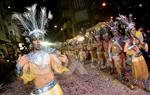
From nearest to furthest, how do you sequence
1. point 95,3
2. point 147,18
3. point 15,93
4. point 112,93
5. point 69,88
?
point 112,93
point 69,88
point 15,93
point 147,18
point 95,3

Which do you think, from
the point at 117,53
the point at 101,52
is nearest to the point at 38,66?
the point at 117,53

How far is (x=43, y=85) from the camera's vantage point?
6.29 metres

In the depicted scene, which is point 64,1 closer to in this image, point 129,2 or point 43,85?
point 129,2

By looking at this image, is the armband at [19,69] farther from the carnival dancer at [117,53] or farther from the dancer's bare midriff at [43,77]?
the carnival dancer at [117,53]

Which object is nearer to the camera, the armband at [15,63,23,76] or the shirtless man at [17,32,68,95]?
the shirtless man at [17,32,68,95]

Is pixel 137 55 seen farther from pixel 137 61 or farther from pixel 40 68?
pixel 40 68

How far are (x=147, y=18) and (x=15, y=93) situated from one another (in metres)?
14.1

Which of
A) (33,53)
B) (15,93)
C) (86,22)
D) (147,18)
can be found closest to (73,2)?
(86,22)

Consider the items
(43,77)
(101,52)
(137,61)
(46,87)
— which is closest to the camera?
(46,87)

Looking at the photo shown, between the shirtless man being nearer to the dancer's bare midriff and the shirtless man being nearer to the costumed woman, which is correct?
the dancer's bare midriff

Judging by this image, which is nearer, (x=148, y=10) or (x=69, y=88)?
(x=69, y=88)

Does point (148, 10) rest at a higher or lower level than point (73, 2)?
lower

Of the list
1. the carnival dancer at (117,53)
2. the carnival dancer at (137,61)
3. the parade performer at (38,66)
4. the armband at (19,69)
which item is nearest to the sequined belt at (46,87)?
the parade performer at (38,66)

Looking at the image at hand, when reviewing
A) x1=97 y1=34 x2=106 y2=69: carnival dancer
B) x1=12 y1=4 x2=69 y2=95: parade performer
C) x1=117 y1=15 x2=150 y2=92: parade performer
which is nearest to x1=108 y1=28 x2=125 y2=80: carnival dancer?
x1=117 y1=15 x2=150 y2=92: parade performer
